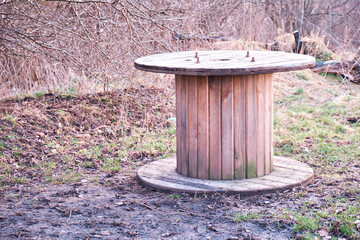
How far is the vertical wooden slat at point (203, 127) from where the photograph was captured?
3.84 m

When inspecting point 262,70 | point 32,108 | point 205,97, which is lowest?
point 32,108

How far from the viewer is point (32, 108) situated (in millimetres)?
6230

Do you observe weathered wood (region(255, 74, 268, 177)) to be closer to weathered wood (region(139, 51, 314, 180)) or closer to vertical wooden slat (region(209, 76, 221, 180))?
weathered wood (region(139, 51, 314, 180))

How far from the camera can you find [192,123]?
395 cm

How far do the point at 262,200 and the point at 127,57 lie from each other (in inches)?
149

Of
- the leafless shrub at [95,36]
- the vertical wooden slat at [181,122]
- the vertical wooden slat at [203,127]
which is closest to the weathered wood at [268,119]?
the vertical wooden slat at [203,127]

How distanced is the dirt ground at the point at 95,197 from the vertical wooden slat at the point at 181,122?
1.30 ft

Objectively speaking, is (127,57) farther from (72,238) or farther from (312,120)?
(72,238)

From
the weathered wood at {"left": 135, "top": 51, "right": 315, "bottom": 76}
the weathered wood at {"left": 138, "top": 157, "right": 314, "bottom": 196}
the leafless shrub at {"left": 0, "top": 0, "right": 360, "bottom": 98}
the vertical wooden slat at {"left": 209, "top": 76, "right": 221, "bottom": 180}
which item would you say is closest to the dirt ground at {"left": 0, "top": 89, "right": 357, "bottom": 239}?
the weathered wood at {"left": 138, "top": 157, "right": 314, "bottom": 196}

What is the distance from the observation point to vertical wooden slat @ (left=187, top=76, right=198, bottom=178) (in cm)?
389

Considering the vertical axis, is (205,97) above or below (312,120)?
above

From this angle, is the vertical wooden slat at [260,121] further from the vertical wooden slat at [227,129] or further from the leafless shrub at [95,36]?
the leafless shrub at [95,36]

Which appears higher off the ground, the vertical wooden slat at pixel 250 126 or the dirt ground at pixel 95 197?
the vertical wooden slat at pixel 250 126

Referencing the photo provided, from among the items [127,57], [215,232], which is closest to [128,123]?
[127,57]
